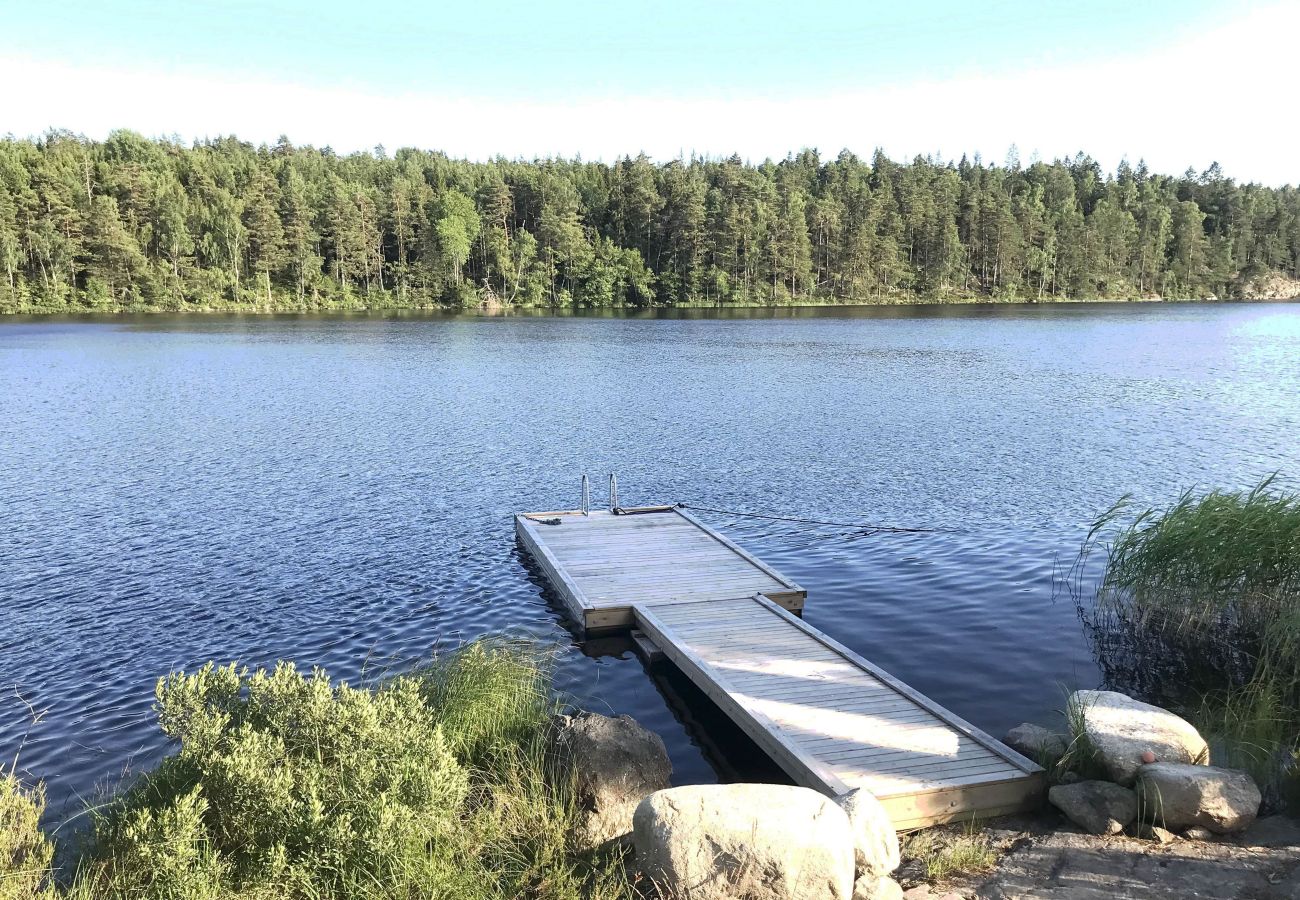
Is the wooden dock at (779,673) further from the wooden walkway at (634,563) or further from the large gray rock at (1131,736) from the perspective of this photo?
the large gray rock at (1131,736)

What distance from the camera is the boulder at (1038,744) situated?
317 inches

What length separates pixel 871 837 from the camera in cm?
650

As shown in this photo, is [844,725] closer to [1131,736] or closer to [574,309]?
[1131,736]

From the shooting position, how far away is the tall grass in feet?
33.4

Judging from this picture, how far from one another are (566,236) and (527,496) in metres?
93.4

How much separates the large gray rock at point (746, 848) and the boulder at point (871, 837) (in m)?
0.33

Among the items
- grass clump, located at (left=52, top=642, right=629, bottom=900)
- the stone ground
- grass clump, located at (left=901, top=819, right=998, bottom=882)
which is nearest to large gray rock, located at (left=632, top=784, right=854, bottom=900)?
grass clump, located at (left=52, top=642, right=629, bottom=900)

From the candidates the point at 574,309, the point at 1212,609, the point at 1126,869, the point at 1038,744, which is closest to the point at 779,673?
the point at 1038,744

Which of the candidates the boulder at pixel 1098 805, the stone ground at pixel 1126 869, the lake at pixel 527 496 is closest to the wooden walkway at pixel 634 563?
the lake at pixel 527 496

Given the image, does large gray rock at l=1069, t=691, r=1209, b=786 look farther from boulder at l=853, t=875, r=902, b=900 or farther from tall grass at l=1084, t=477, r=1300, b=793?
boulder at l=853, t=875, r=902, b=900

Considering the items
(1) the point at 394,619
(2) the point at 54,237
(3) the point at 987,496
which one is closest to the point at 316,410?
(1) the point at 394,619

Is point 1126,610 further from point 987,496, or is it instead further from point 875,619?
point 987,496

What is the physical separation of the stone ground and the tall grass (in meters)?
3.21

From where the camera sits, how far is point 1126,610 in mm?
13000
